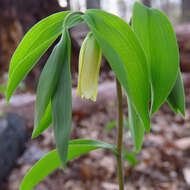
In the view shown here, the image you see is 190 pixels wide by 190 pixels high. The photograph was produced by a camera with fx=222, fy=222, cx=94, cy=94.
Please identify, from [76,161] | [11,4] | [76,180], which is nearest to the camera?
[76,180]

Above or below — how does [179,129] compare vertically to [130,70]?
below

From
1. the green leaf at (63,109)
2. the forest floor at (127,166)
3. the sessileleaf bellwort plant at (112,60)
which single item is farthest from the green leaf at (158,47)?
the forest floor at (127,166)

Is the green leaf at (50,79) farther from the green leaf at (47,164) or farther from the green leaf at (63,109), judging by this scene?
the green leaf at (47,164)

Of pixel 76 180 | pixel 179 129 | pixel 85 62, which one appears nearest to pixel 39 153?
pixel 76 180

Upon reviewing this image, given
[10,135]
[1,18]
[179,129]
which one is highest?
[1,18]

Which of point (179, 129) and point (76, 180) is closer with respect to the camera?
point (76, 180)

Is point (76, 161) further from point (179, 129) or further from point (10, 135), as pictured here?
point (179, 129)

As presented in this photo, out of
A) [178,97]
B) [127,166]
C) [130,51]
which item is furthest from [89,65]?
[127,166]
